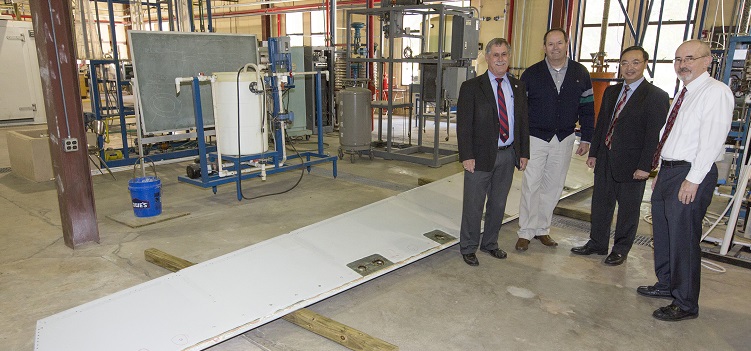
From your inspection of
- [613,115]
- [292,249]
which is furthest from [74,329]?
[613,115]

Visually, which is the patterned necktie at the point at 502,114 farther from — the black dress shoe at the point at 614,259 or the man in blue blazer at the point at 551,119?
the black dress shoe at the point at 614,259

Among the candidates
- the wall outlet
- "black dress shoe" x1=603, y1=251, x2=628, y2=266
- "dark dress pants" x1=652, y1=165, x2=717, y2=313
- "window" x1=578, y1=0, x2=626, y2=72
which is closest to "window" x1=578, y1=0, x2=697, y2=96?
"window" x1=578, y1=0, x2=626, y2=72

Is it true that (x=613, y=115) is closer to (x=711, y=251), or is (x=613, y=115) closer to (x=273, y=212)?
(x=711, y=251)

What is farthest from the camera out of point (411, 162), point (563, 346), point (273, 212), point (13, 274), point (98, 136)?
point (411, 162)

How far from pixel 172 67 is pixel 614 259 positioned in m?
5.27

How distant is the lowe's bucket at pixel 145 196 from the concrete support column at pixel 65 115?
1.82ft

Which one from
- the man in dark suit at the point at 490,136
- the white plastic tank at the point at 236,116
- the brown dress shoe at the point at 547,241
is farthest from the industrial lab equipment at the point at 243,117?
the brown dress shoe at the point at 547,241

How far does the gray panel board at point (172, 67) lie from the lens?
5.71m

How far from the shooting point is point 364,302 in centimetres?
305

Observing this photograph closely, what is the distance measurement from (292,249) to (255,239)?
0.99 metres

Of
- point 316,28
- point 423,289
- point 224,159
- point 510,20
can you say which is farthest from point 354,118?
point 316,28

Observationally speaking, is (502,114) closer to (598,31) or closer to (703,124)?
(703,124)

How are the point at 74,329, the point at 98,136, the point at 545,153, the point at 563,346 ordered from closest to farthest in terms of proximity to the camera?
the point at 74,329
the point at 563,346
the point at 545,153
the point at 98,136

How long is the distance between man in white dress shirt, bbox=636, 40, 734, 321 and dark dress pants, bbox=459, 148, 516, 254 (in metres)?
0.95
